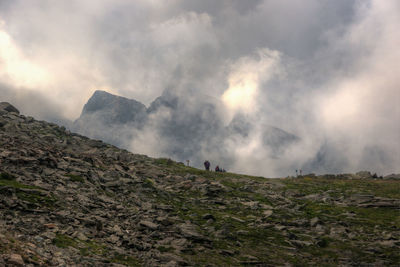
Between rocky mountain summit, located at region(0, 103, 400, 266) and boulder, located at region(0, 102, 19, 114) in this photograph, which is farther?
boulder, located at region(0, 102, 19, 114)

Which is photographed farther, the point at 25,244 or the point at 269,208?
the point at 269,208

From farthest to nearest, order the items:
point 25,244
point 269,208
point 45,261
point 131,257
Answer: point 269,208
point 131,257
point 25,244
point 45,261

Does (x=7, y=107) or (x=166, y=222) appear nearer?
(x=166, y=222)

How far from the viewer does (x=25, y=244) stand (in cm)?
1512

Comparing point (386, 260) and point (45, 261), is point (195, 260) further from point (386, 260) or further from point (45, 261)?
point (386, 260)

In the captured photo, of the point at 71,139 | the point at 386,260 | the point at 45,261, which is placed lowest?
the point at 45,261

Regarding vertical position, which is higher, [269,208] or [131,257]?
[269,208]

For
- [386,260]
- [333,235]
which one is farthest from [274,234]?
[386,260]

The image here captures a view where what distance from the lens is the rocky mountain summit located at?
17.8m

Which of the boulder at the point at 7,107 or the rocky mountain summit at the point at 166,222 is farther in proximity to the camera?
the boulder at the point at 7,107

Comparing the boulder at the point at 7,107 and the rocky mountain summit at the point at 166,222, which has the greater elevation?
the boulder at the point at 7,107

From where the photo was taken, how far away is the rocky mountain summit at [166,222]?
58.5 ft

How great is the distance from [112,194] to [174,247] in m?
14.8

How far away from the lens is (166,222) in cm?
2553
